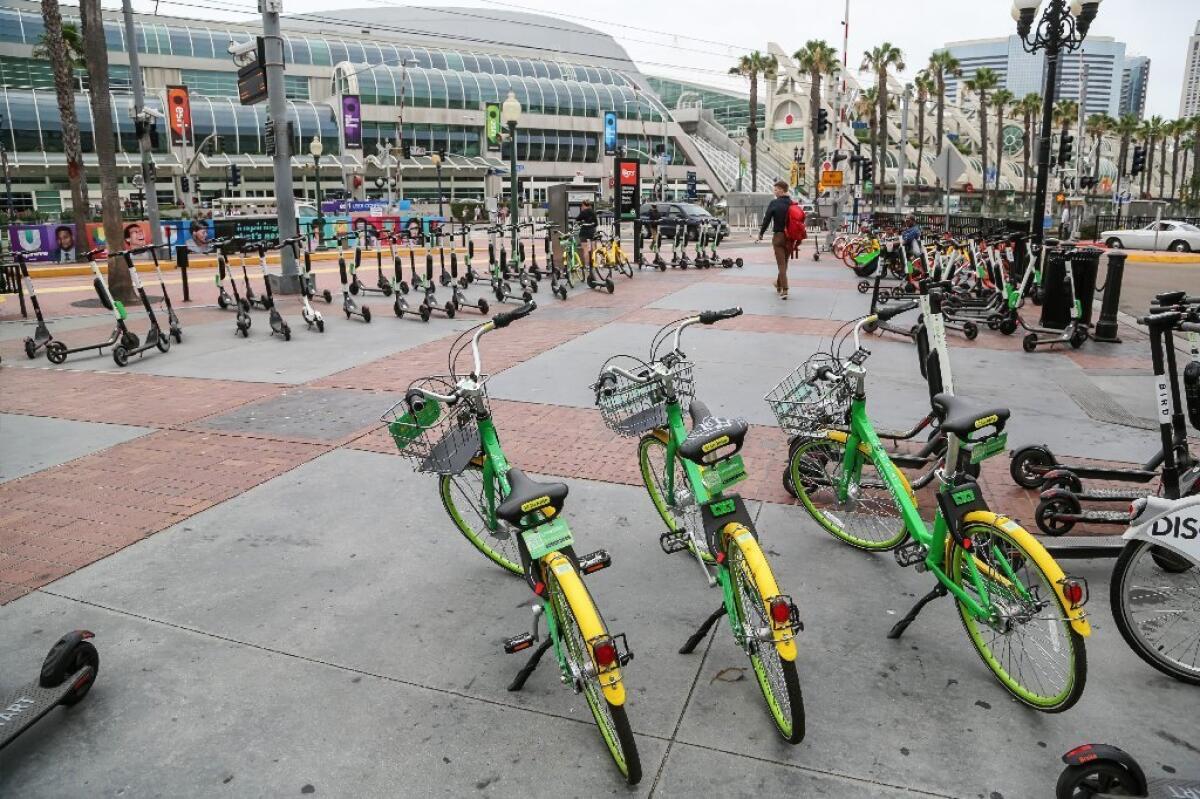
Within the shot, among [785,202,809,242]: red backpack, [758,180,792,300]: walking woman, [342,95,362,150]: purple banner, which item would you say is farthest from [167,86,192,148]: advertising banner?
[785,202,809,242]: red backpack

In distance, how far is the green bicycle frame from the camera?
10.9 feet

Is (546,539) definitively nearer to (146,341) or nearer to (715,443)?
(715,443)

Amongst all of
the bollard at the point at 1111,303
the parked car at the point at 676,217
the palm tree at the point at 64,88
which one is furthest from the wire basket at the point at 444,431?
the parked car at the point at 676,217

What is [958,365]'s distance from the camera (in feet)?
30.7

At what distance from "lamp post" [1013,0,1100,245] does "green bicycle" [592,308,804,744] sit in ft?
36.9

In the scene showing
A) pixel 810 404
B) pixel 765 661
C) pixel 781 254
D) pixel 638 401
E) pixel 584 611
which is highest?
pixel 781 254

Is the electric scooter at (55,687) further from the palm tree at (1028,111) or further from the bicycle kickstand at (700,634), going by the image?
the palm tree at (1028,111)

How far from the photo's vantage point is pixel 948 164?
61.4ft

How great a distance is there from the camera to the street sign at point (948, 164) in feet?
59.5

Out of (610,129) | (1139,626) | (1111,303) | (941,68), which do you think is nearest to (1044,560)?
(1139,626)

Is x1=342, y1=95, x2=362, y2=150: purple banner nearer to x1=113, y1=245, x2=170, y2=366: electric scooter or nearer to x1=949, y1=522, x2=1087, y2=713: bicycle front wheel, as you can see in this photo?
x1=113, y1=245, x2=170, y2=366: electric scooter

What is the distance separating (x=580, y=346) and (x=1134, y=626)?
25.2 ft

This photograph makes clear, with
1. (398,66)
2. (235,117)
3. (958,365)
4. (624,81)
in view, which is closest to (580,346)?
(958,365)

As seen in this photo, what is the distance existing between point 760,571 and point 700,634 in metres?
0.76
